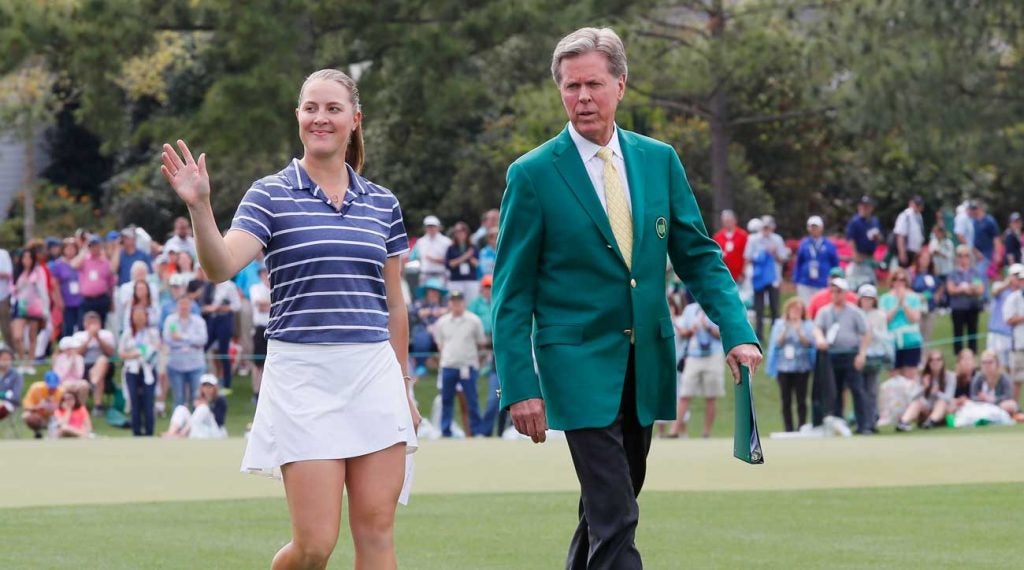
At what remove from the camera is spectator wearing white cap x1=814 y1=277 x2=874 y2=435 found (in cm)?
1961

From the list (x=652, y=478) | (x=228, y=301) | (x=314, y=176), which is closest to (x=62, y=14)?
(x=228, y=301)

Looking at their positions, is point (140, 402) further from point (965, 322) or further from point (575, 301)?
point (575, 301)

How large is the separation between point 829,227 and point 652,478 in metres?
26.1

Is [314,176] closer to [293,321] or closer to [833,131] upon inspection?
[293,321]

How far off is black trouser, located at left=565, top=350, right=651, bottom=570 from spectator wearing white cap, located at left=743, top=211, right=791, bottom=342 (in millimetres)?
19315

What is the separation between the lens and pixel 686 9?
3422 centimetres

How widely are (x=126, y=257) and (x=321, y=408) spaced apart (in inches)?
746

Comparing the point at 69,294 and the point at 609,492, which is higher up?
the point at 69,294

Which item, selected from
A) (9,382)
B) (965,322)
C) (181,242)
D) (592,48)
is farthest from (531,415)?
(965,322)

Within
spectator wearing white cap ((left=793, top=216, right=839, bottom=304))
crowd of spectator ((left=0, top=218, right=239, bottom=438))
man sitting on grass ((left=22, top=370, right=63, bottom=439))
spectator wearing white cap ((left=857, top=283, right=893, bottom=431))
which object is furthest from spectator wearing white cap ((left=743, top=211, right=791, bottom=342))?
man sitting on grass ((left=22, top=370, right=63, bottom=439))

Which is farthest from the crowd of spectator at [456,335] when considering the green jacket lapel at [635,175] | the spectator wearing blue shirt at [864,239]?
the green jacket lapel at [635,175]

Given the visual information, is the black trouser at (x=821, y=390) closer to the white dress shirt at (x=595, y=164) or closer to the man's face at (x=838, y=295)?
the man's face at (x=838, y=295)

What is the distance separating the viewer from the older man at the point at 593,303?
6.05 m

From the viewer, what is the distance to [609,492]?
6008 mm
